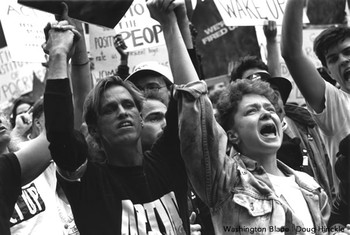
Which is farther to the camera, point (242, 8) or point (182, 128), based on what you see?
point (242, 8)

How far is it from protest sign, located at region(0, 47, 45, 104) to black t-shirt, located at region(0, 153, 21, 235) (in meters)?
3.77

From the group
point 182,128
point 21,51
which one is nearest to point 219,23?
point 21,51

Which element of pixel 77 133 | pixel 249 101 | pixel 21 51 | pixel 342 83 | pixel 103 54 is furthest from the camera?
pixel 103 54

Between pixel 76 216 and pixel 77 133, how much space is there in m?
0.36

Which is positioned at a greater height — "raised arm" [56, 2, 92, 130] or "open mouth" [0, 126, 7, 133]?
"raised arm" [56, 2, 92, 130]

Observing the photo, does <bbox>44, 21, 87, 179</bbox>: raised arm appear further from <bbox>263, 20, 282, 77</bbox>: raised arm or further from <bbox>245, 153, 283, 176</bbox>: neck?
<bbox>263, 20, 282, 77</bbox>: raised arm

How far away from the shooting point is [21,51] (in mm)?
5332

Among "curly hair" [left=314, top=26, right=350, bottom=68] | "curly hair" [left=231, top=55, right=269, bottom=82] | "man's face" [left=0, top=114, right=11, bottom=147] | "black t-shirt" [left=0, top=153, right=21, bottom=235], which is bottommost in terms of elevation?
"black t-shirt" [left=0, top=153, right=21, bottom=235]

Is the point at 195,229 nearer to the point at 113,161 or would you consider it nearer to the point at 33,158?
the point at 113,161

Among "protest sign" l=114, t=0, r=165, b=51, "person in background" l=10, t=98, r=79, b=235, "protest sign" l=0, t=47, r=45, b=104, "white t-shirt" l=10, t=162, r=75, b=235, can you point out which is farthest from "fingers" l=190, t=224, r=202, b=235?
"protest sign" l=0, t=47, r=45, b=104

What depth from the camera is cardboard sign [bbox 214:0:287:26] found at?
5406 mm

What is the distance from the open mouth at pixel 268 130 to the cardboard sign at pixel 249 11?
1680mm

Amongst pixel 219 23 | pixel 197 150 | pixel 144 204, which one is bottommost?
pixel 144 204

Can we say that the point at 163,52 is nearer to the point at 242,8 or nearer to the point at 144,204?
the point at 242,8
